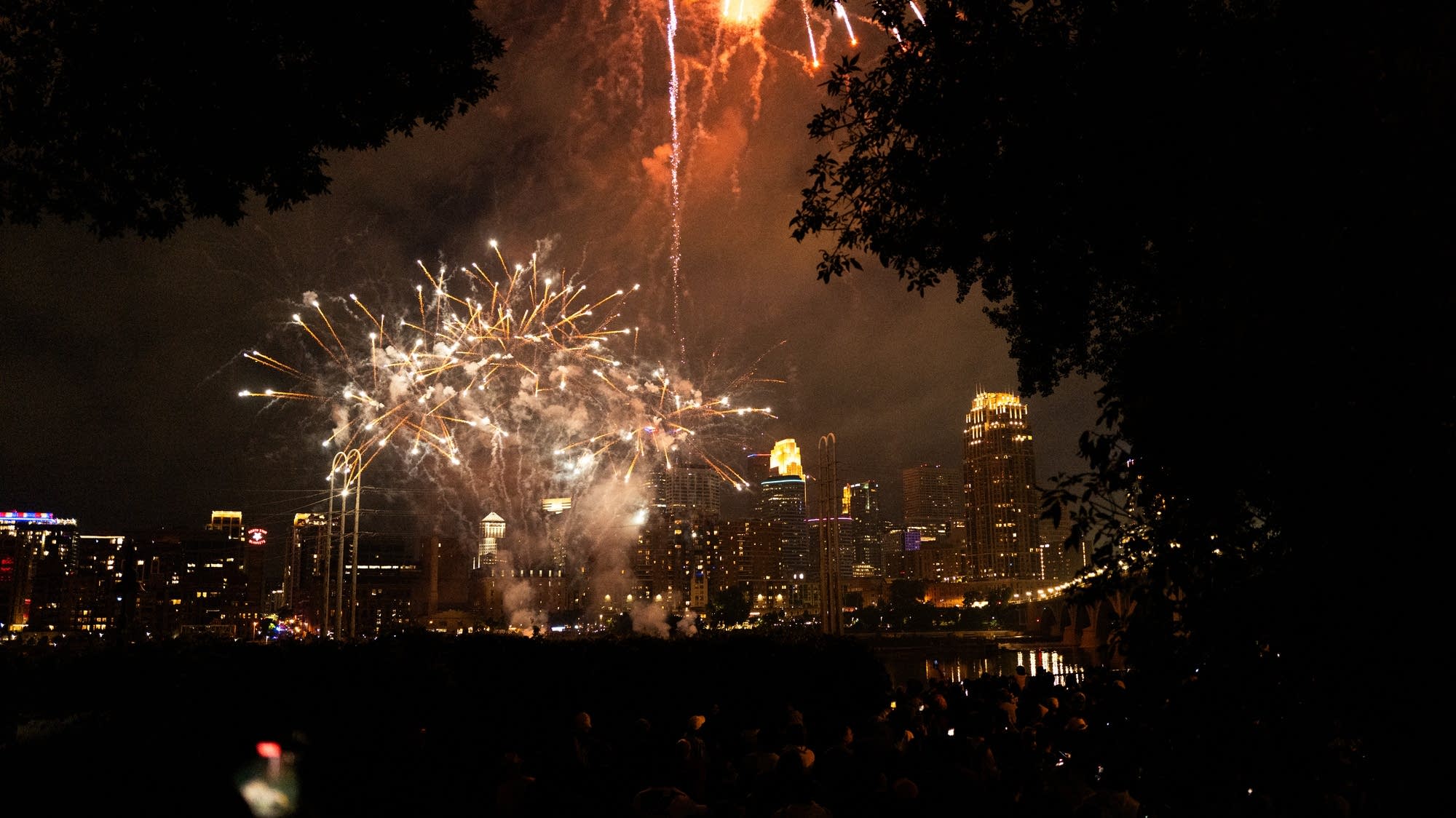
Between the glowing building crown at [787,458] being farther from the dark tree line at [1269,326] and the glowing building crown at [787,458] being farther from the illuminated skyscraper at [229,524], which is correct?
the illuminated skyscraper at [229,524]

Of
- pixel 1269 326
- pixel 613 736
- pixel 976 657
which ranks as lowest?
pixel 976 657

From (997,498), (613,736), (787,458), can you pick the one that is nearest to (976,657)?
(787,458)

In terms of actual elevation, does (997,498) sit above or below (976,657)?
above

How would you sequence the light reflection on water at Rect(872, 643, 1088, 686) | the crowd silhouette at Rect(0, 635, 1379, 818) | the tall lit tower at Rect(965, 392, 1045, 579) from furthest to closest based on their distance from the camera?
the tall lit tower at Rect(965, 392, 1045, 579) < the light reflection on water at Rect(872, 643, 1088, 686) < the crowd silhouette at Rect(0, 635, 1379, 818)

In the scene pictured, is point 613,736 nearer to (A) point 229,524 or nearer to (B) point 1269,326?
(B) point 1269,326

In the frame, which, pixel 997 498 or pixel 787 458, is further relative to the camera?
pixel 997 498

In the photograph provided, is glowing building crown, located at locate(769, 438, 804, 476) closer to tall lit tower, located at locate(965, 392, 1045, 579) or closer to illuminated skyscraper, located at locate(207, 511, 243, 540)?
illuminated skyscraper, located at locate(207, 511, 243, 540)

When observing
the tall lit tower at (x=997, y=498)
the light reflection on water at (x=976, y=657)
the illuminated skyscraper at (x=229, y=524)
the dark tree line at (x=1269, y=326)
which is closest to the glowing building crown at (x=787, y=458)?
the light reflection on water at (x=976, y=657)

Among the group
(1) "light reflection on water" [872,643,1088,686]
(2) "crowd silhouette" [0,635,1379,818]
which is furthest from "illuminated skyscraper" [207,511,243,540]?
(2) "crowd silhouette" [0,635,1379,818]

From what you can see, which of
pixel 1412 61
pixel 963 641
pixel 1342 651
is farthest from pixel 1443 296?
pixel 963 641
